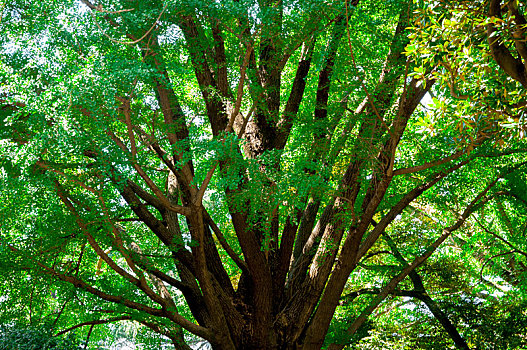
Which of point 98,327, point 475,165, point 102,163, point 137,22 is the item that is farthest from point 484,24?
point 98,327

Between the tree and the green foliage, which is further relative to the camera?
the green foliage

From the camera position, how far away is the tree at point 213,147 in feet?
14.8

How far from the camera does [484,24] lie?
108 inches

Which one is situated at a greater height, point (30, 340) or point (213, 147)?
point (213, 147)

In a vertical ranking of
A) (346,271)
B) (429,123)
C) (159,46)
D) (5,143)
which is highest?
(159,46)

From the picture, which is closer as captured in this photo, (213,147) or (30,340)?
(213,147)

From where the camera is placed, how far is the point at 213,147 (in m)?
4.64

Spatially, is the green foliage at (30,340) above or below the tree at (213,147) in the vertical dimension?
below

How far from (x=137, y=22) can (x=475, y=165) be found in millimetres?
5506

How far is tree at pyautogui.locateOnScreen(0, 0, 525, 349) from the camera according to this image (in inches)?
178

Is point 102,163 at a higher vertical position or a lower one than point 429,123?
higher

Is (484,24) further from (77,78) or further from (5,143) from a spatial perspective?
(5,143)

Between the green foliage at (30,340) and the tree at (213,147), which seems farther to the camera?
the green foliage at (30,340)

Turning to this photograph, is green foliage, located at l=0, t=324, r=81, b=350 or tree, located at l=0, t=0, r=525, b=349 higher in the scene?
tree, located at l=0, t=0, r=525, b=349
